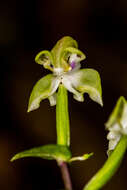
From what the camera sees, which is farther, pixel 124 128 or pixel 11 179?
pixel 11 179

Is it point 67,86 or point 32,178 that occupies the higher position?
point 67,86

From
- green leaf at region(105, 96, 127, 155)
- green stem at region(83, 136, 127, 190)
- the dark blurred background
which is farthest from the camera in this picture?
the dark blurred background

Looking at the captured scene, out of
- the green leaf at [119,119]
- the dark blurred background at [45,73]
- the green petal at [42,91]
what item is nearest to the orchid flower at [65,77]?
the green petal at [42,91]

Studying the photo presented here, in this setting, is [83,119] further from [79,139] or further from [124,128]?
[124,128]

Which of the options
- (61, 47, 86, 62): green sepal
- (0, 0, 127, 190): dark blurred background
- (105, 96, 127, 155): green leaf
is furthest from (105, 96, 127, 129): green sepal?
(0, 0, 127, 190): dark blurred background

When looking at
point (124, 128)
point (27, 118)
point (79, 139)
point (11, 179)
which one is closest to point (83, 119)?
point (79, 139)

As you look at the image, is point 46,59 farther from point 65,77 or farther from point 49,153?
point 49,153

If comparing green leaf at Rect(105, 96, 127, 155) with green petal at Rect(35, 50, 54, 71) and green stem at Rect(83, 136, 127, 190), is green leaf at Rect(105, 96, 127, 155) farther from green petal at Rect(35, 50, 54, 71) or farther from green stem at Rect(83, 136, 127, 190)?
green petal at Rect(35, 50, 54, 71)

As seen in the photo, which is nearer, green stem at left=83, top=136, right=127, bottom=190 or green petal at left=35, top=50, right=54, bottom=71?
green stem at left=83, top=136, right=127, bottom=190
